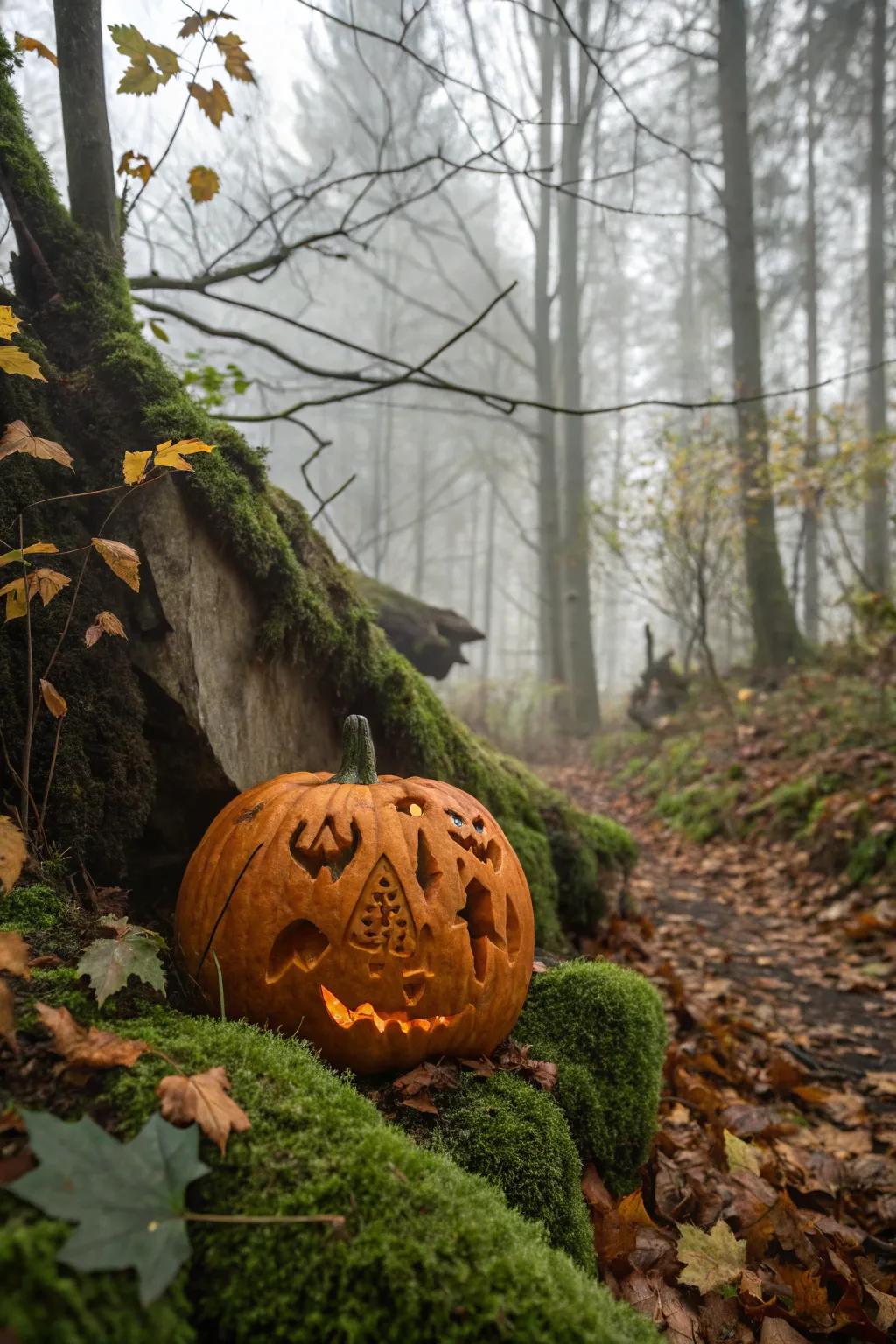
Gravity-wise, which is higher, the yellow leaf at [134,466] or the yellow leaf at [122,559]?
the yellow leaf at [134,466]

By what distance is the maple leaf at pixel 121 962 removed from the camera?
1.49 m

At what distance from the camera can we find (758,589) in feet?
32.6

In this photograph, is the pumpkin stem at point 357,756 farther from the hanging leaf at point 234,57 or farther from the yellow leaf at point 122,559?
the hanging leaf at point 234,57

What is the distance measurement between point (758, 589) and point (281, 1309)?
404 inches

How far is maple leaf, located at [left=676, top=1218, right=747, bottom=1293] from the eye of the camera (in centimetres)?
187

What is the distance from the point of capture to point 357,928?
1.92 meters

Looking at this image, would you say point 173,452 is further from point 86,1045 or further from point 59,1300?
point 59,1300

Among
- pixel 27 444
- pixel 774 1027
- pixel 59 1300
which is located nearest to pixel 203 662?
pixel 27 444

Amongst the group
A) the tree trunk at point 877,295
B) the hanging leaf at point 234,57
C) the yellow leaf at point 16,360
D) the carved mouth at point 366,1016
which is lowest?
the carved mouth at point 366,1016

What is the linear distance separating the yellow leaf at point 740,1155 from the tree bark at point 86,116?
13.6 feet

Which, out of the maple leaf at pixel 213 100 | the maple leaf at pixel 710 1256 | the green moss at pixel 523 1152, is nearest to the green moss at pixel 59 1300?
the green moss at pixel 523 1152

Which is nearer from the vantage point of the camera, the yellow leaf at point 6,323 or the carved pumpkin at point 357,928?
the yellow leaf at point 6,323

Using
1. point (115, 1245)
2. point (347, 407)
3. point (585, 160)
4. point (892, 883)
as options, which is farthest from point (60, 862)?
point (347, 407)

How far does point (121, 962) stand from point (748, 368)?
11233mm
